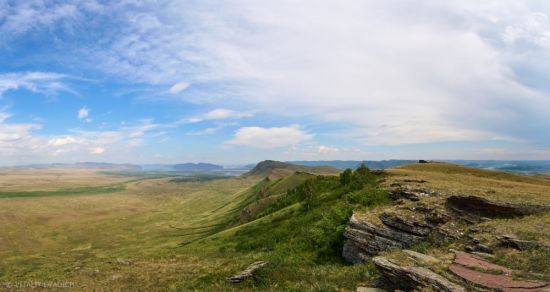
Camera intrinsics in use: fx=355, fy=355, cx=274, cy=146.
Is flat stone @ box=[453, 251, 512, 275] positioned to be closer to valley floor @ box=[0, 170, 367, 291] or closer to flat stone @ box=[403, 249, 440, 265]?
flat stone @ box=[403, 249, 440, 265]

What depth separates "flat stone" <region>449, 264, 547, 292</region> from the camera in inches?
553

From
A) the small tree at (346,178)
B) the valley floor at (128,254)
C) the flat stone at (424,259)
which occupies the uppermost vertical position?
the small tree at (346,178)

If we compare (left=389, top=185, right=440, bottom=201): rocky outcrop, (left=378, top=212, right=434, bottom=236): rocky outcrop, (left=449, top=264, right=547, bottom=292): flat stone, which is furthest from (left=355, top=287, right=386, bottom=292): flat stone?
(left=389, top=185, right=440, bottom=201): rocky outcrop

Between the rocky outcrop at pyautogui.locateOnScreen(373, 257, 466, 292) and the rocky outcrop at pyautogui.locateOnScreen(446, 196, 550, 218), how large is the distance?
1353cm

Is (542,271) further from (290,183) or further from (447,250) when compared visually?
(290,183)

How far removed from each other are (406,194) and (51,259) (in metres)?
85.8

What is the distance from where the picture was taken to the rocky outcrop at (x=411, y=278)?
46.7 ft

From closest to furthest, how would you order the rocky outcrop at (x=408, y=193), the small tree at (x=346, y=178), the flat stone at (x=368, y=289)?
the flat stone at (x=368, y=289)
the rocky outcrop at (x=408, y=193)
the small tree at (x=346, y=178)

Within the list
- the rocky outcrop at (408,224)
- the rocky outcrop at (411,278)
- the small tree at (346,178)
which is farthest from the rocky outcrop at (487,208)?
the small tree at (346,178)

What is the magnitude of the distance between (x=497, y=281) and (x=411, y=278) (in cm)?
356

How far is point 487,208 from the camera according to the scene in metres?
26.5

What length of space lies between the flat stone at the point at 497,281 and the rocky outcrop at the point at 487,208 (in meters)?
11.6

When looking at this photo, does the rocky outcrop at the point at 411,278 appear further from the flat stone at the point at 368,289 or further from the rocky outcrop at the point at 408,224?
the rocky outcrop at the point at 408,224

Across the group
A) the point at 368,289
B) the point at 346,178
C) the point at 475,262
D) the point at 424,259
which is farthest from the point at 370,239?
the point at 346,178
